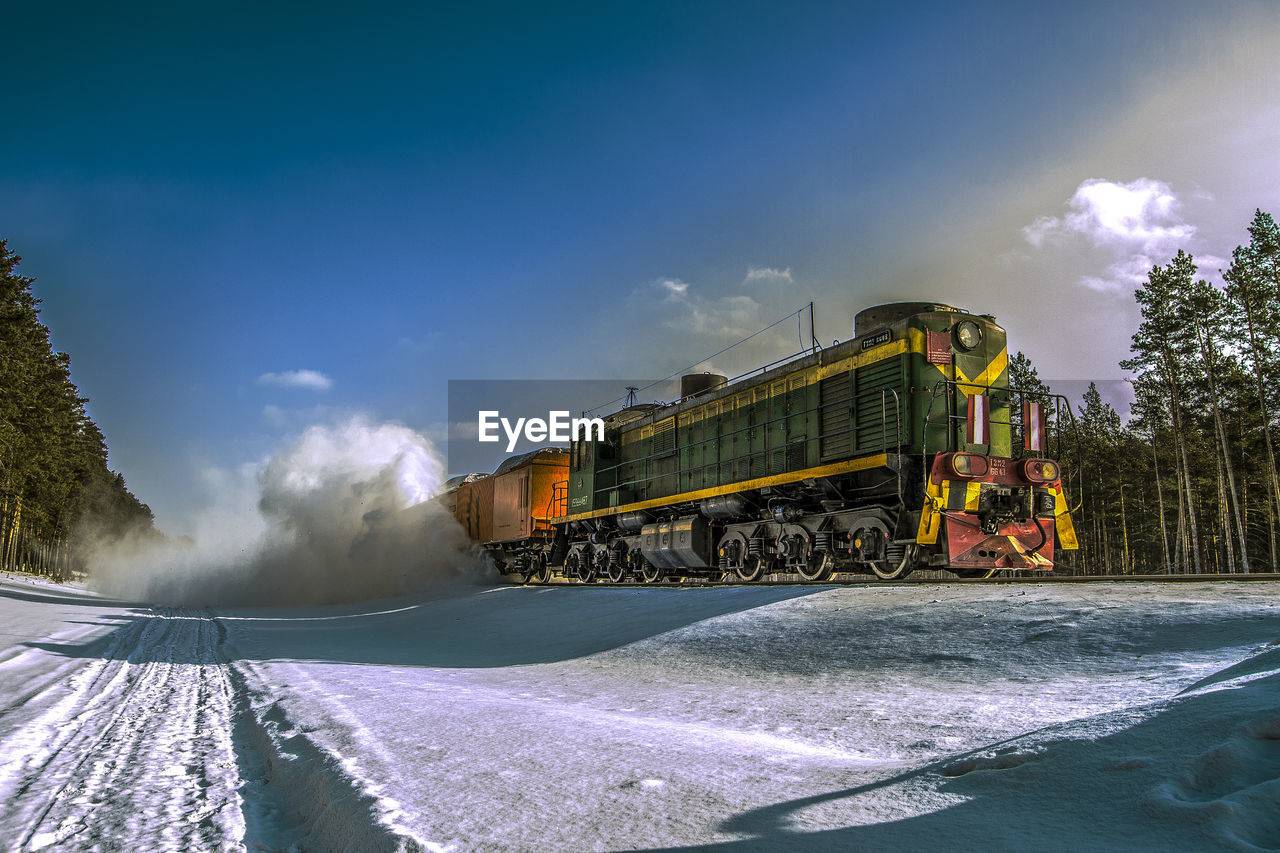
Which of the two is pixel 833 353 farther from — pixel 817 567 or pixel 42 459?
pixel 42 459

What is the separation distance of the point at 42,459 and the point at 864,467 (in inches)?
1402

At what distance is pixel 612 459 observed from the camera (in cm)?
1850

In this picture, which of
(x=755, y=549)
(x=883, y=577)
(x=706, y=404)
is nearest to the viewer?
(x=883, y=577)

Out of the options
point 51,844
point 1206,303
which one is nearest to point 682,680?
point 51,844

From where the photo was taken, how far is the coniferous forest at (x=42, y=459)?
25969 mm

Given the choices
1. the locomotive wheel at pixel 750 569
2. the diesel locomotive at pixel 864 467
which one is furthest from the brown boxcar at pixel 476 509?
the locomotive wheel at pixel 750 569

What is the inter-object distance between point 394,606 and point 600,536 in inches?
210

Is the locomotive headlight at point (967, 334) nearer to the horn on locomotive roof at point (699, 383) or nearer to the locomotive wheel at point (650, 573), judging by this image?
the horn on locomotive roof at point (699, 383)

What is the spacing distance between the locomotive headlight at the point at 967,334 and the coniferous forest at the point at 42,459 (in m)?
27.8

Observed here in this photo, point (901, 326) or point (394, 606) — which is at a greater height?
point (901, 326)

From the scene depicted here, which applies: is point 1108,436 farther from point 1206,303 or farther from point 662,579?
point 662,579

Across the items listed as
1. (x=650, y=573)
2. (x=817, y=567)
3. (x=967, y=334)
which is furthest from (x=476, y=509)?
(x=967, y=334)

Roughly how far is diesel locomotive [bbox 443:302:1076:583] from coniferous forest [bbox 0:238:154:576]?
22.6 metres

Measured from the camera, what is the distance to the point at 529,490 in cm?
2147
